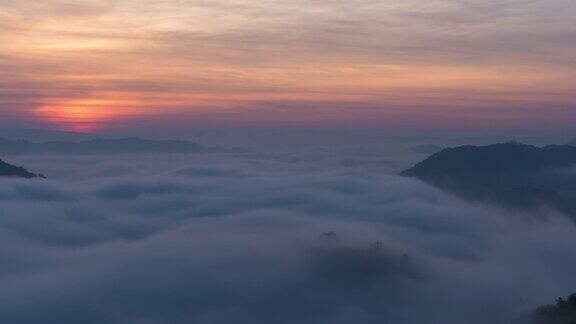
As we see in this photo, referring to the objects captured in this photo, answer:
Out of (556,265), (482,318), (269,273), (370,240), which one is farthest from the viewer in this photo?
(370,240)

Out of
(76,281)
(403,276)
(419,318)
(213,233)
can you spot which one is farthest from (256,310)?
(213,233)

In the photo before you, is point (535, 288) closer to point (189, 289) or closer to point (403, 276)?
point (403, 276)

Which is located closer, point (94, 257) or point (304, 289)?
point (304, 289)

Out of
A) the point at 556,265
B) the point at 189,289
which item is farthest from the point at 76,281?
the point at 556,265

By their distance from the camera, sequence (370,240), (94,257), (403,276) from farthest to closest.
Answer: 1. (370,240)
2. (94,257)
3. (403,276)

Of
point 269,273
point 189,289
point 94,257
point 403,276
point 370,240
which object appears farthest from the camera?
point 370,240

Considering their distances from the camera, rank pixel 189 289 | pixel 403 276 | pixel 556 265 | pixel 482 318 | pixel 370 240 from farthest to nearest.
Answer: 1. pixel 370 240
2. pixel 556 265
3. pixel 403 276
4. pixel 189 289
5. pixel 482 318

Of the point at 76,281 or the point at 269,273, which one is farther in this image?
the point at 269,273

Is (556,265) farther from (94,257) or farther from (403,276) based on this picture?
(94,257)
